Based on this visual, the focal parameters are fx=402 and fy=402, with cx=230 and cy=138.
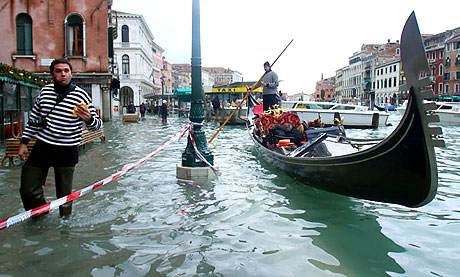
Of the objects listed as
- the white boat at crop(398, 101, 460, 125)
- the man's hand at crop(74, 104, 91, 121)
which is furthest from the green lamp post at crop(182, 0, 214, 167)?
the white boat at crop(398, 101, 460, 125)

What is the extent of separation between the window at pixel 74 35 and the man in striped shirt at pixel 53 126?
12964mm

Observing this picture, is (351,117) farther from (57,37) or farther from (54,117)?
(54,117)

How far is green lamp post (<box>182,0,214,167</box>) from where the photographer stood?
17.6ft

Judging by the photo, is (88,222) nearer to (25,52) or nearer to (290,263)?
(290,263)

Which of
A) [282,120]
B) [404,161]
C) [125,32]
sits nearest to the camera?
[404,161]

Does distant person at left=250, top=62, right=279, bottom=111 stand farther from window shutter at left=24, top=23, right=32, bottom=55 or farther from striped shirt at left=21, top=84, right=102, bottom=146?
window shutter at left=24, top=23, right=32, bottom=55

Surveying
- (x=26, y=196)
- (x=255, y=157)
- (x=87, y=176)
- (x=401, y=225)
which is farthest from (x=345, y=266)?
(x=255, y=157)

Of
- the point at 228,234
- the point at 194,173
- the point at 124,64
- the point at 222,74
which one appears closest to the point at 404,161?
the point at 228,234

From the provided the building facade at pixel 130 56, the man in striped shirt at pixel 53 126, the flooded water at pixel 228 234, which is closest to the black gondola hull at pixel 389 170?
the flooded water at pixel 228 234

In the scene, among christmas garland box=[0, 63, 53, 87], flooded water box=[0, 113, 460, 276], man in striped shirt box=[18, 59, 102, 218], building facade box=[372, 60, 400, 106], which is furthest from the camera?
building facade box=[372, 60, 400, 106]

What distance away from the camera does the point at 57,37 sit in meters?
14.6

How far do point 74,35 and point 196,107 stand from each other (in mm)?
11428

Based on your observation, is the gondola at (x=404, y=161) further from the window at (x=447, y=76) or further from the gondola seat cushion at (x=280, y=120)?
the window at (x=447, y=76)

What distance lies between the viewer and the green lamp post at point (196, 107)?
5.36 meters
